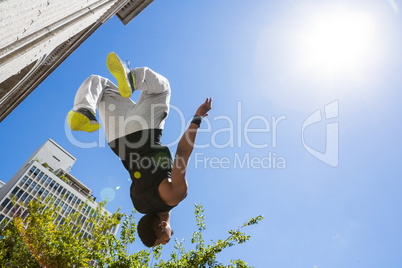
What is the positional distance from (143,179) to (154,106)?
3.90ft

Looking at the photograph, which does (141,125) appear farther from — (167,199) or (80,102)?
(167,199)

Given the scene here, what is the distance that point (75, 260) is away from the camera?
827 centimetres

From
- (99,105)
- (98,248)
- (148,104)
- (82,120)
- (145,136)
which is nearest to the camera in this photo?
(82,120)

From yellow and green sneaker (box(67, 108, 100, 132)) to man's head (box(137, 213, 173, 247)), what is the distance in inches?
72.1

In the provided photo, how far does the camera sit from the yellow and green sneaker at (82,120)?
283 centimetres

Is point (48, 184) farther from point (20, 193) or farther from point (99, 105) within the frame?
point (99, 105)

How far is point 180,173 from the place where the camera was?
3.31 metres

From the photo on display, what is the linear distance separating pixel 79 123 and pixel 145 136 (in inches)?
39.9

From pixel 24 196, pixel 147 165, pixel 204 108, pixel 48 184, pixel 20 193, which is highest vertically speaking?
pixel 48 184

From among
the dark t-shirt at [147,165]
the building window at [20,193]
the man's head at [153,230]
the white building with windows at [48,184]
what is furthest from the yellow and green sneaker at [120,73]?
the building window at [20,193]

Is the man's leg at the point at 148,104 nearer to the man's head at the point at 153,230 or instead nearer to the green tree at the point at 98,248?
the man's head at the point at 153,230

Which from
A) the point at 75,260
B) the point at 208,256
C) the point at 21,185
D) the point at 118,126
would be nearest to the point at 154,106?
the point at 118,126

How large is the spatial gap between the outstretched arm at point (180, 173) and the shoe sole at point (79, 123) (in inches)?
46.7

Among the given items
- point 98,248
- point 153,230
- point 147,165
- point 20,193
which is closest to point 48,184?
point 20,193
